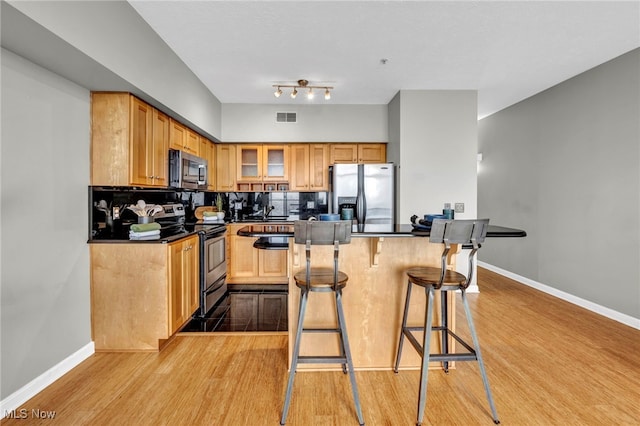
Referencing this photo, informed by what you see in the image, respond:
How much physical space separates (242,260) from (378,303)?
8.65ft

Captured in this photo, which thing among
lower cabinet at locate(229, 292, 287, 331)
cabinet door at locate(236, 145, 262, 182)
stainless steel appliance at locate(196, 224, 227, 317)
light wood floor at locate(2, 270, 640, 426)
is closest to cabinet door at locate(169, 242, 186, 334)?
light wood floor at locate(2, 270, 640, 426)

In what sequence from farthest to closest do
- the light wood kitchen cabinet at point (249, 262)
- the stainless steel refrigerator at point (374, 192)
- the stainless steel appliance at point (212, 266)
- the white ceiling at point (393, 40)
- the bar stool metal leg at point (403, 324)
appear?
the light wood kitchen cabinet at point (249, 262)
the stainless steel refrigerator at point (374, 192)
the stainless steel appliance at point (212, 266)
the white ceiling at point (393, 40)
the bar stool metal leg at point (403, 324)

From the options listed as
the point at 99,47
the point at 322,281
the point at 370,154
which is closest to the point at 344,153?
the point at 370,154

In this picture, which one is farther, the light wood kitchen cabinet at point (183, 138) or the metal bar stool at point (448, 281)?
the light wood kitchen cabinet at point (183, 138)

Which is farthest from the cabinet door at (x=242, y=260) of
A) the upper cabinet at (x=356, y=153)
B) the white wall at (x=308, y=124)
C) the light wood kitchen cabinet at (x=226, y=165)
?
the upper cabinet at (x=356, y=153)

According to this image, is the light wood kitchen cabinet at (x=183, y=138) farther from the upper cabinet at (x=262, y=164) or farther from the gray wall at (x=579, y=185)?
the gray wall at (x=579, y=185)

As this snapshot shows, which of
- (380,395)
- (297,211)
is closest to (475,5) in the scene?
(380,395)

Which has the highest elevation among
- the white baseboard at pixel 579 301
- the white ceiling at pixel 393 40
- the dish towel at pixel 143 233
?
the white ceiling at pixel 393 40

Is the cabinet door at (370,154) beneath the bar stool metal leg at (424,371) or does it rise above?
above

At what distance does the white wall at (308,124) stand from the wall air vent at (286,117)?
0.15ft

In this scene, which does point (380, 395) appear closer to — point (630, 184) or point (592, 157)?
point (630, 184)

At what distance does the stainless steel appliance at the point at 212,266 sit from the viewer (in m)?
3.21

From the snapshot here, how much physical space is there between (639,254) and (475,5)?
9.44 feet

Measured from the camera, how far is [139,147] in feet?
8.67
